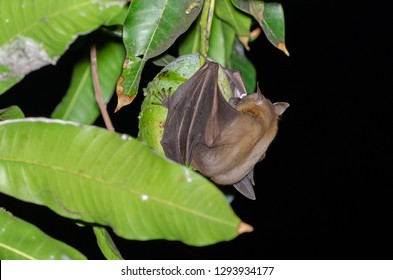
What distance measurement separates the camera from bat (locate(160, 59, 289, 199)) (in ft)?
3.92

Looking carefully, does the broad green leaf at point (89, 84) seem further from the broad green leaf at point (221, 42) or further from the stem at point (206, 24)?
the stem at point (206, 24)

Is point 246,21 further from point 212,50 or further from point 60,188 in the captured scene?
point 60,188

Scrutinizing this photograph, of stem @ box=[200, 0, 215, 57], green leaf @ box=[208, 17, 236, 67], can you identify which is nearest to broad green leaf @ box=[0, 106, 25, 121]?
stem @ box=[200, 0, 215, 57]

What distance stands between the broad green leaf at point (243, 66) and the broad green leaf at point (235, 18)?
12cm

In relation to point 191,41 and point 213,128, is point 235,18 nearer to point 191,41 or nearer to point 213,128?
point 191,41

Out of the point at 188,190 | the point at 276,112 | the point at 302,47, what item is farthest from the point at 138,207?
the point at 302,47

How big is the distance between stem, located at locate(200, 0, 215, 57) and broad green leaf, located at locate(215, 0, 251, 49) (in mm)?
236

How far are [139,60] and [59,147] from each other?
0.35 meters

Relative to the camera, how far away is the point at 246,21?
1520mm

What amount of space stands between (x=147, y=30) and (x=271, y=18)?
1.19ft

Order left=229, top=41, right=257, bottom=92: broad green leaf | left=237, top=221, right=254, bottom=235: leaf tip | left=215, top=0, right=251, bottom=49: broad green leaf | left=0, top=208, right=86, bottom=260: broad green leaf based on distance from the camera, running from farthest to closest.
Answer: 1. left=229, top=41, right=257, bottom=92: broad green leaf
2. left=215, top=0, right=251, bottom=49: broad green leaf
3. left=0, top=208, right=86, bottom=260: broad green leaf
4. left=237, top=221, right=254, bottom=235: leaf tip

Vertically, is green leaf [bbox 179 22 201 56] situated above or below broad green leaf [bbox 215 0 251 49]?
below

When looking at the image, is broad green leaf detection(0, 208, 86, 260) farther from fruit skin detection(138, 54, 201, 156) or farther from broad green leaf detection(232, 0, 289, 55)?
broad green leaf detection(232, 0, 289, 55)

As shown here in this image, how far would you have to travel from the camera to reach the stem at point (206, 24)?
1.23m
